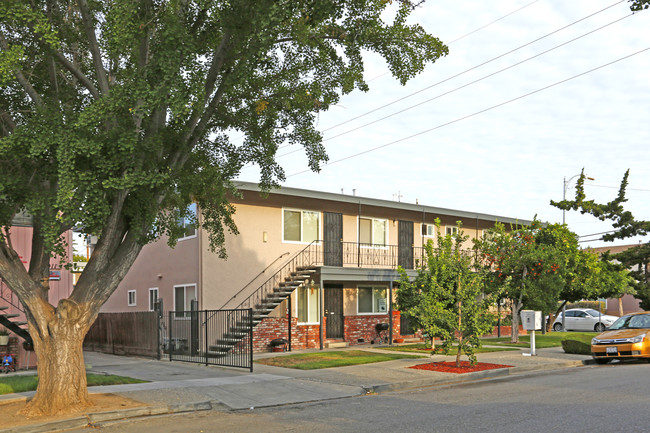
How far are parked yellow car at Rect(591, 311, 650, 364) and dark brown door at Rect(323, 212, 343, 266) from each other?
1018 centimetres

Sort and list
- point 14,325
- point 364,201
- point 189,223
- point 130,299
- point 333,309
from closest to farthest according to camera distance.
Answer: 1. point 14,325
2. point 189,223
3. point 364,201
4. point 333,309
5. point 130,299

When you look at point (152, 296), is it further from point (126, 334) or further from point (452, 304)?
point (452, 304)

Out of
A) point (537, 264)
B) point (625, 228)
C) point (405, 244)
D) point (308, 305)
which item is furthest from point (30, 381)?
point (625, 228)

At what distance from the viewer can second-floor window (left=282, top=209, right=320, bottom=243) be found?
24.6 m

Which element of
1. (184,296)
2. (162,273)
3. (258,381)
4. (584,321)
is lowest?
(584,321)

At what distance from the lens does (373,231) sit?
27312mm

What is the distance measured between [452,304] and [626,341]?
17.5 feet

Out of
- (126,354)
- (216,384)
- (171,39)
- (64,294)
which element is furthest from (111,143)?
(126,354)

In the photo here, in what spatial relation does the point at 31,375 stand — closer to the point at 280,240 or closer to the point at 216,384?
the point at 216,384

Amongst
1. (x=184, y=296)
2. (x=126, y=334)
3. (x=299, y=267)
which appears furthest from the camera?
(x=299, y=267)

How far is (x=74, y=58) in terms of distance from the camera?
13.3 m

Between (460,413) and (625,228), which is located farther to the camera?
(625,228)

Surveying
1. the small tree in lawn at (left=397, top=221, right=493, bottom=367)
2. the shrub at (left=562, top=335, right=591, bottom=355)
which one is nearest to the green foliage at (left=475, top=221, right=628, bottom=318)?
the shrub at (left=562, top=335, right=591, bottom=355)

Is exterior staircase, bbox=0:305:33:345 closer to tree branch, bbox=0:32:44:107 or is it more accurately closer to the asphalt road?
tree branch, bbox=0:32:44:107
